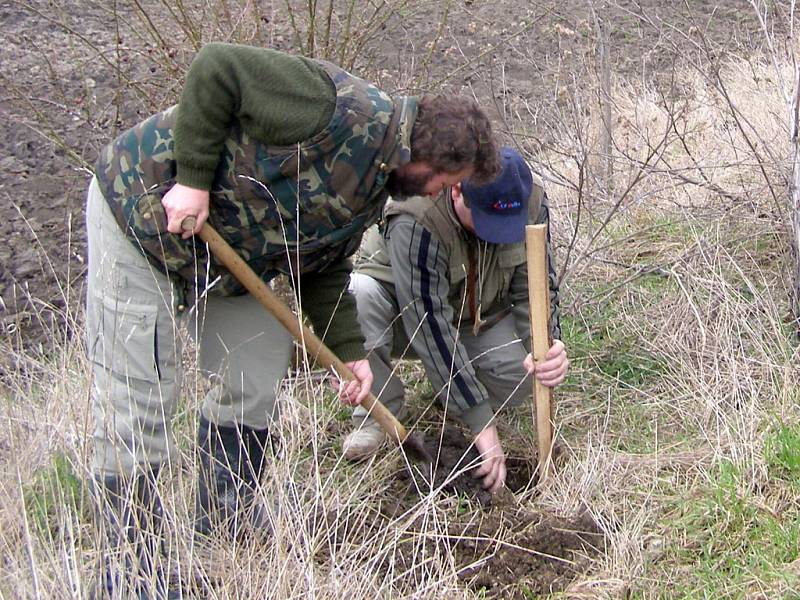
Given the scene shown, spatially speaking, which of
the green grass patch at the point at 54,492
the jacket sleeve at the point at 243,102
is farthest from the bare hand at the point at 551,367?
the green grass patch at the point at 54,492

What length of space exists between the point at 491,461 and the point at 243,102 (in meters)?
1.59

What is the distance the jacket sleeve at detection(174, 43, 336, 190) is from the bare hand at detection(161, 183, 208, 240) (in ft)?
0.09

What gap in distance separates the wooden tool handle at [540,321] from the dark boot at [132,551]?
1.39 metres

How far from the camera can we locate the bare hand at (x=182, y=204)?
→ 2.58 m

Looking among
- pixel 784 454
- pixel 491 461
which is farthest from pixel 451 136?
pixel 784 454

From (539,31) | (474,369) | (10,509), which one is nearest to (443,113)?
(474,369)

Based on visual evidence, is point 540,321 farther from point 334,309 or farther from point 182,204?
point 182,204

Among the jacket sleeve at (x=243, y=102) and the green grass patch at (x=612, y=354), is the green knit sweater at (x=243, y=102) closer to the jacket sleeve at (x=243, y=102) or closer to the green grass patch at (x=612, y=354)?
the jacket sleeve at (x=243, y=102)

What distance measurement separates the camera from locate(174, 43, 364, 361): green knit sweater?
8.16 ft

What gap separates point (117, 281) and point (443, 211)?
1197mm

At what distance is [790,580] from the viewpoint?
103 inches

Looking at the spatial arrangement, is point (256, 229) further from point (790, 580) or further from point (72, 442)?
point (790, 580)

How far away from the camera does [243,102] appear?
2.51 m

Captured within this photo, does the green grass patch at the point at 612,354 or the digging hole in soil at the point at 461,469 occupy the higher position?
the green grass patch at the point at 612,354
